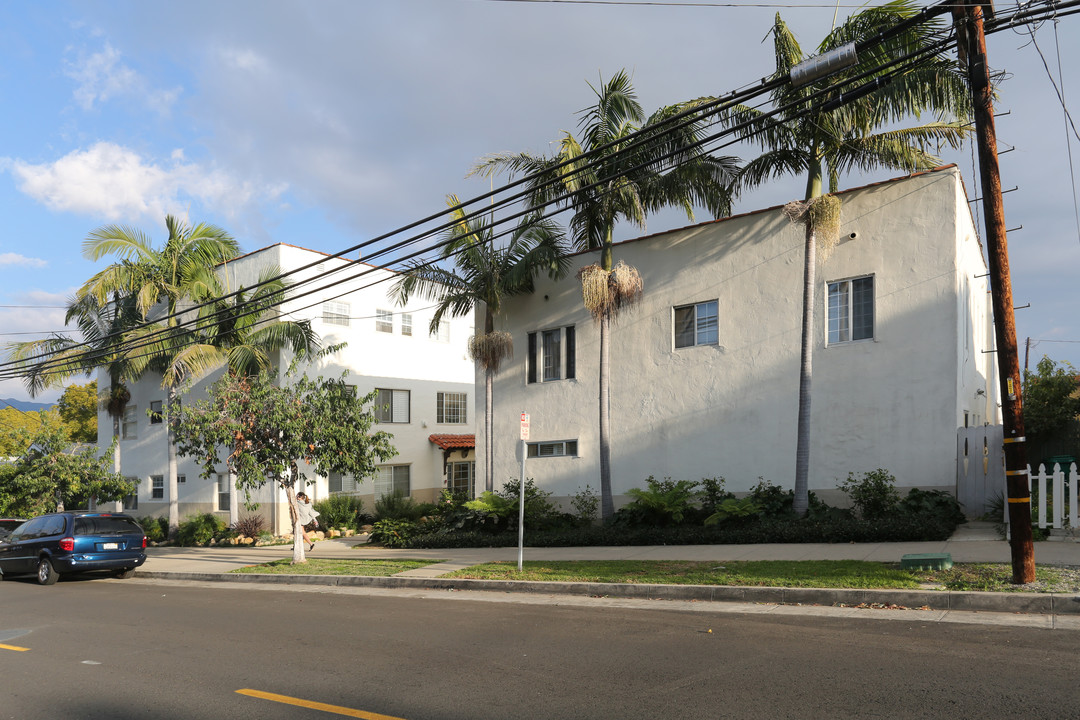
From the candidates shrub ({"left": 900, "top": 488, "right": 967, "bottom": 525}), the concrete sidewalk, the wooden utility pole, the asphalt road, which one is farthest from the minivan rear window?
the wooden utility pole

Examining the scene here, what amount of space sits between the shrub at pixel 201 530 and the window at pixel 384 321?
28.3ft

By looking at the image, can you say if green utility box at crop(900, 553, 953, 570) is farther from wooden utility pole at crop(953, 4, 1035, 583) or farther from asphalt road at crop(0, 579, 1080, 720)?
asphalt road at crop(0, 579, 1080, 720)

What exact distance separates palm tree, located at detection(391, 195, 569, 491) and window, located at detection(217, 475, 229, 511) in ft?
38.1

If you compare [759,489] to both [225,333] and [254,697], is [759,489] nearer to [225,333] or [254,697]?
[254,697]

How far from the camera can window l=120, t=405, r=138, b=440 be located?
31219mm

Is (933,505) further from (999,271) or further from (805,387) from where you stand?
(999,271)

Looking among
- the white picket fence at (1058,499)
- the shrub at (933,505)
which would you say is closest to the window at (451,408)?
the shrub at (933,505)

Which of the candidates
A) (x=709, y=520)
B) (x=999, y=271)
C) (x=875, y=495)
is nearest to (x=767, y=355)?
(x=875, y=495)

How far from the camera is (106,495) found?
27.1 metres

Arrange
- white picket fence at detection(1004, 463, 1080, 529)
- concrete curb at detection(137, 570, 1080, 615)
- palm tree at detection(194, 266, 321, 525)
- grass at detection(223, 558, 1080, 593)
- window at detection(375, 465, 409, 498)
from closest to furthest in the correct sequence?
1. concrete curb at detection(137, 570, 1080, 615)
2. grass at detection(223, 558, 1080, 593)
3. white picket fence at detection(1004, 463, 1080, 529)
4. palm tree at detection(194, 266, 321, 525)
5. window at detection(375, 465, 409, 498)

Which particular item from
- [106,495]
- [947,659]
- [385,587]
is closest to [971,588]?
[947,659]

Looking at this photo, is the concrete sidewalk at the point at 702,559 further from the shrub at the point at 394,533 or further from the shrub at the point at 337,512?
the shrub at the point at 337,512

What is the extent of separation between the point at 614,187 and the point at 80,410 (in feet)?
151

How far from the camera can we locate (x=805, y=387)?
15938 mm
